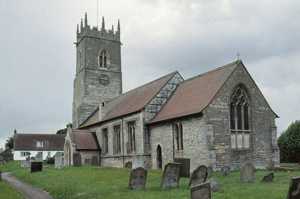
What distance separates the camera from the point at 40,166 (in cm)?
3169

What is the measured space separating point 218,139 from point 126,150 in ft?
36.5

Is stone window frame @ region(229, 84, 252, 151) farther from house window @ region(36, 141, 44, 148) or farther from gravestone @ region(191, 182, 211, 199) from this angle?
house window @ region(36, 141, 44, 148)

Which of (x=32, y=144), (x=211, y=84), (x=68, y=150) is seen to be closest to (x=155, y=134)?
(x=211, y=84)

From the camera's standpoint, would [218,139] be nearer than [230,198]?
No

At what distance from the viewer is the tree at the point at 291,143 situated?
39781 mm

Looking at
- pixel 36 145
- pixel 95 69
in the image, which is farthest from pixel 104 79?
pixel 36 145

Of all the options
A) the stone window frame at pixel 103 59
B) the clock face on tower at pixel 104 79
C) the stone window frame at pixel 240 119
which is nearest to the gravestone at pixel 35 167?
the stone window frame at pixel 240 119

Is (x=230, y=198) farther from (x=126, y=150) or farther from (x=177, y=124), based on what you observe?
(x=126, y=150)

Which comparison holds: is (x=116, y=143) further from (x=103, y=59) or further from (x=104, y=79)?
(x=103, y=59)

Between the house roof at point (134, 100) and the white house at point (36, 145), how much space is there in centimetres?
3197

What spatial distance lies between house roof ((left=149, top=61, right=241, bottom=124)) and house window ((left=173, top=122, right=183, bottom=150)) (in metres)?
0.74

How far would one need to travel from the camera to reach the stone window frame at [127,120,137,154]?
35062 millimetres

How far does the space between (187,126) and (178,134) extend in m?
1.46

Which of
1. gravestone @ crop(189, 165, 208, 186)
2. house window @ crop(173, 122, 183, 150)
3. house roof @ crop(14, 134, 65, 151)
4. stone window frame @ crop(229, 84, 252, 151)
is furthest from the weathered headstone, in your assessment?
house roof @ crop(14, 134, 65, 151)
